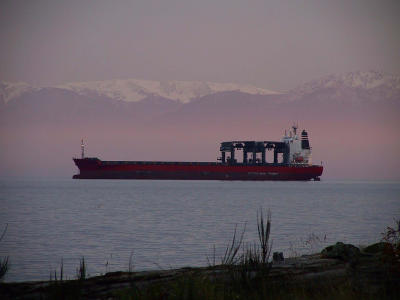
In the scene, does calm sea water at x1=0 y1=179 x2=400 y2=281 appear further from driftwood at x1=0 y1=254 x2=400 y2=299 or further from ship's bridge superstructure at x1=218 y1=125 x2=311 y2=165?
ship's bridge superstructure at x1=218 y1=125 x2=311 y2=165

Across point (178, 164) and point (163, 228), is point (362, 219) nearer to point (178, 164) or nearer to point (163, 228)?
point (163, 228)

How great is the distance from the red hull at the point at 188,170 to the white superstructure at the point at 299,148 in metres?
2.94

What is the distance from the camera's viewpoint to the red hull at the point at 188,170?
3691 inches

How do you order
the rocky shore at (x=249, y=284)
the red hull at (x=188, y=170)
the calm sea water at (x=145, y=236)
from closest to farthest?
1. the rocky shore at (x=249, y=284)
2. the calm sea water at (x=145, y=236)
3. the red hull at (x=188, y=170)

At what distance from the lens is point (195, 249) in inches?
906

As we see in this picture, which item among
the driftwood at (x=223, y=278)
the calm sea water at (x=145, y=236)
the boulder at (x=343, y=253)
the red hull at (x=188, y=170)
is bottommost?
the calm sea water at (x=145, y=236)

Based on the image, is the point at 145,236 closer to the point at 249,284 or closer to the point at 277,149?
the point at 249,284

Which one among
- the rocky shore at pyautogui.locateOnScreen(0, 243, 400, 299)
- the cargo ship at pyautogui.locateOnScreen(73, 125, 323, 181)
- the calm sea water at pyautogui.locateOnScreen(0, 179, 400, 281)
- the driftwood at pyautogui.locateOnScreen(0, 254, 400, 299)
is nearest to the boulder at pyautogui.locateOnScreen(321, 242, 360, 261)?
the rocky shore at pyautogui.locateOnScreen(0, 243, 400, 299)

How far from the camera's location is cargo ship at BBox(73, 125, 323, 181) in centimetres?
9419

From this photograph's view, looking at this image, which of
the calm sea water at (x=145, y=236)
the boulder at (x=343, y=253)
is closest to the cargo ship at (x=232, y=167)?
the calm sea water at (x=145, y=236)

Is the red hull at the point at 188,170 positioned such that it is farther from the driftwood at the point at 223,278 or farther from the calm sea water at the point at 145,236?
the driftwood at the point at 223,278

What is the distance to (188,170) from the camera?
316 ft

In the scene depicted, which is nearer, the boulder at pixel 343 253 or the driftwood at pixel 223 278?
the driftwood at pixel 223 278

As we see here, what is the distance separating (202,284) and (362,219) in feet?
109
